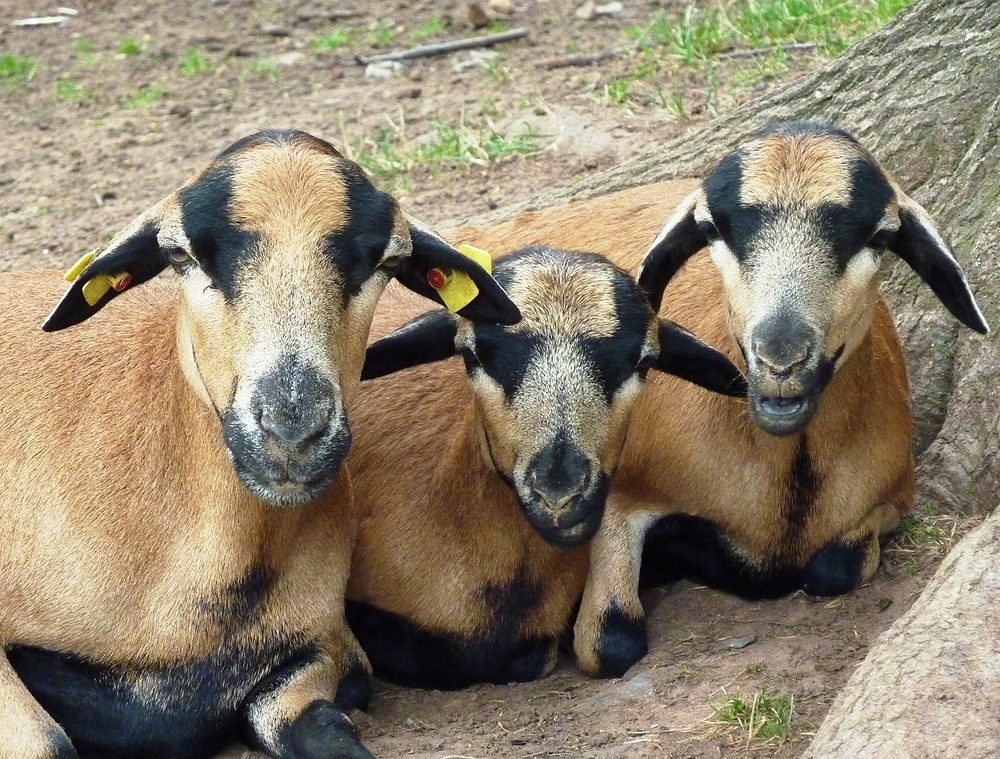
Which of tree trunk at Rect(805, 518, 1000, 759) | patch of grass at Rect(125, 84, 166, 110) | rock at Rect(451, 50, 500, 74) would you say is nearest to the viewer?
tree trunk at Rect(805, 518, 1000, 759)

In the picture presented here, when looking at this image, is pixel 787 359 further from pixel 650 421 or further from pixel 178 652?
pixel 178 652

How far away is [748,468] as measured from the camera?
25.2 feet

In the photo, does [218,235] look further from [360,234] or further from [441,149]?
[441,149]

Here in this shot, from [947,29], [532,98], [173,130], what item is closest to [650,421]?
[947,29]


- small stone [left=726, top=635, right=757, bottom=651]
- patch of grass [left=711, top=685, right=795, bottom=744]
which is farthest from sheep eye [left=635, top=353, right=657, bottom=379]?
patch of grass [left=711, top=685, right=795, bottom=744]

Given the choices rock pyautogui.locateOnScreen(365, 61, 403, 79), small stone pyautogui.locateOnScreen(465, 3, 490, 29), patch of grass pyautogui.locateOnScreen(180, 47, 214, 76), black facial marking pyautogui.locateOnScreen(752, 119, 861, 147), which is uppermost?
black facial marking pyautogui.locateOnScreen(752, 119, 861, 147)

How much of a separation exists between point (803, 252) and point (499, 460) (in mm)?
1720

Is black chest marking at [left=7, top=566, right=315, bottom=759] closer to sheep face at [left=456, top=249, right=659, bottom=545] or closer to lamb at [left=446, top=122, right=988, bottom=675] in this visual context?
sheep face at [left=456, top=249, right=659, bottom=545]

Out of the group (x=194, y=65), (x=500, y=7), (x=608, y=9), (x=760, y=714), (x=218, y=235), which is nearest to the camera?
(x=218, y=235)

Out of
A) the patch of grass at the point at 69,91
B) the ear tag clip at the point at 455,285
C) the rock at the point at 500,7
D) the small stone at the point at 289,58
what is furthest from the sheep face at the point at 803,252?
the patch of grass at the point at 69,91

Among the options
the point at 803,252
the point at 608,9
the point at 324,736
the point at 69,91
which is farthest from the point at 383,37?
the point at 324,736

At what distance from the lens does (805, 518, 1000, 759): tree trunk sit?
5188 mm

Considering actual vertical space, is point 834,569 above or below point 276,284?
below

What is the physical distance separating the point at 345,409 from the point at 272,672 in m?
1.60
